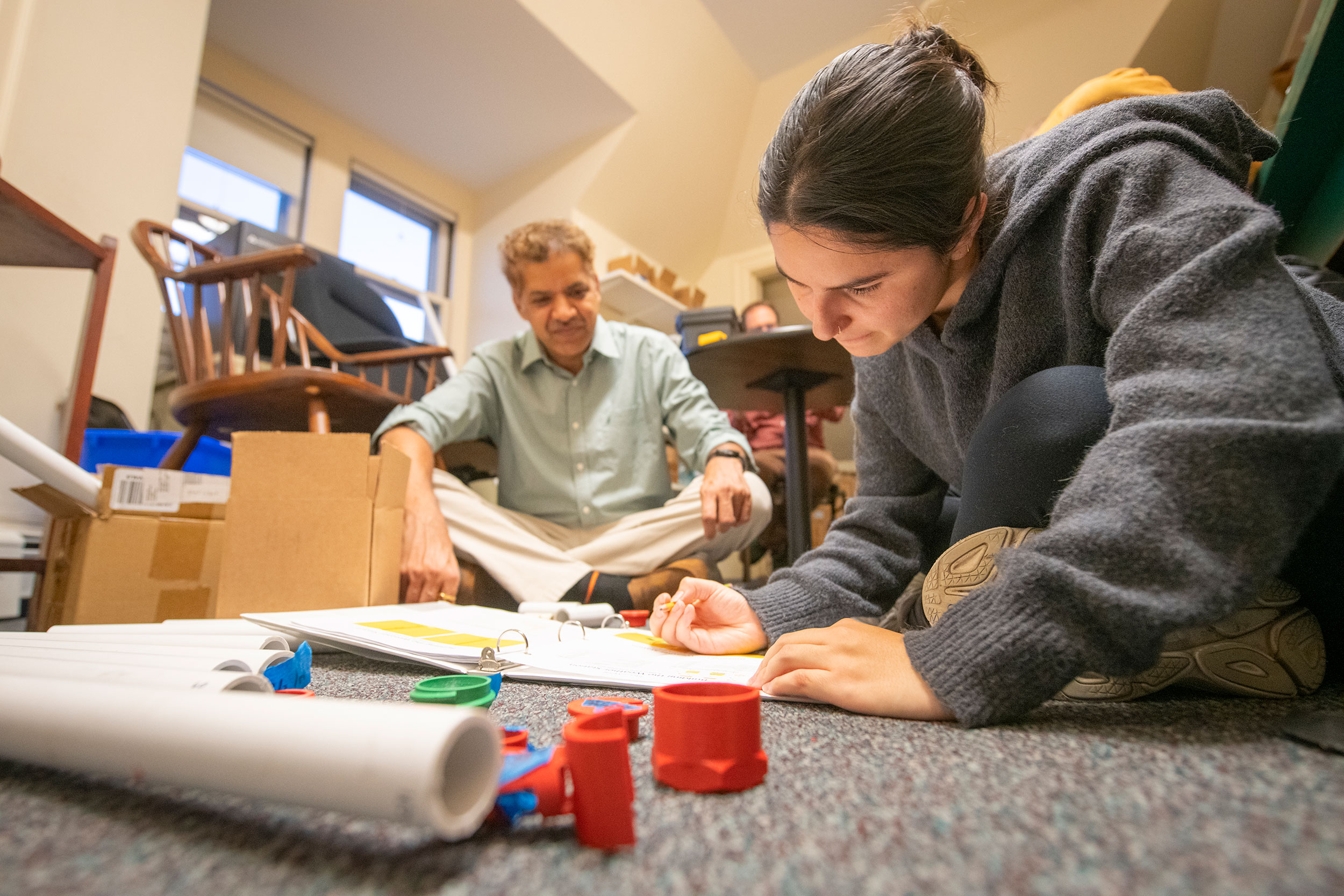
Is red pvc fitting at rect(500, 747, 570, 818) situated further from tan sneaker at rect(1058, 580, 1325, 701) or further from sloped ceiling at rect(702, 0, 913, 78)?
sloped ceiling at rect(702, 0, 913, 78)

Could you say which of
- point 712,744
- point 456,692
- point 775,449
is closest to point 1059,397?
point 712,744

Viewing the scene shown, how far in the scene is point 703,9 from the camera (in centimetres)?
279

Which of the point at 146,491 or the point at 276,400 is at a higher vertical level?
the point at 276,400

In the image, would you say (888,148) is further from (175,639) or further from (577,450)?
(577,450)

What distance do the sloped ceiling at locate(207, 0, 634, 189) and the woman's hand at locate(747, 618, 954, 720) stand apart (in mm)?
2599

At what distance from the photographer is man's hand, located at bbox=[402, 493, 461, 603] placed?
1.01 meters

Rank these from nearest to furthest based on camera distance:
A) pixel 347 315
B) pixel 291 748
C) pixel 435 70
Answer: pixel 291 748, pixel 347 315, pixel 435 70

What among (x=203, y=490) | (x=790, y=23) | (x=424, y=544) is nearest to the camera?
(x=203, y=490)

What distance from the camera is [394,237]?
10.2 ft

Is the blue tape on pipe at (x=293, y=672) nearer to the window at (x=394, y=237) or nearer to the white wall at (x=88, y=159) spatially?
the white wall at (x=88, y=159)

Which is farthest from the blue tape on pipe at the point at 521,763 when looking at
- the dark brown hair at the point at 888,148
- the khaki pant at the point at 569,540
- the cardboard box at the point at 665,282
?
the cardboard box at the point at 665,282

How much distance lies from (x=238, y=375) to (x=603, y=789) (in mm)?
1342

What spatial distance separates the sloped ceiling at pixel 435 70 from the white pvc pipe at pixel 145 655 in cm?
250

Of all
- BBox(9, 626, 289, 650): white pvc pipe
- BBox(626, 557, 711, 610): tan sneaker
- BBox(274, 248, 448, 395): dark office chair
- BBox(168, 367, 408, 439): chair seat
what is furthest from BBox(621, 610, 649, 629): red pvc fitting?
BBox(274, 248, 448, 395): dark office chair
